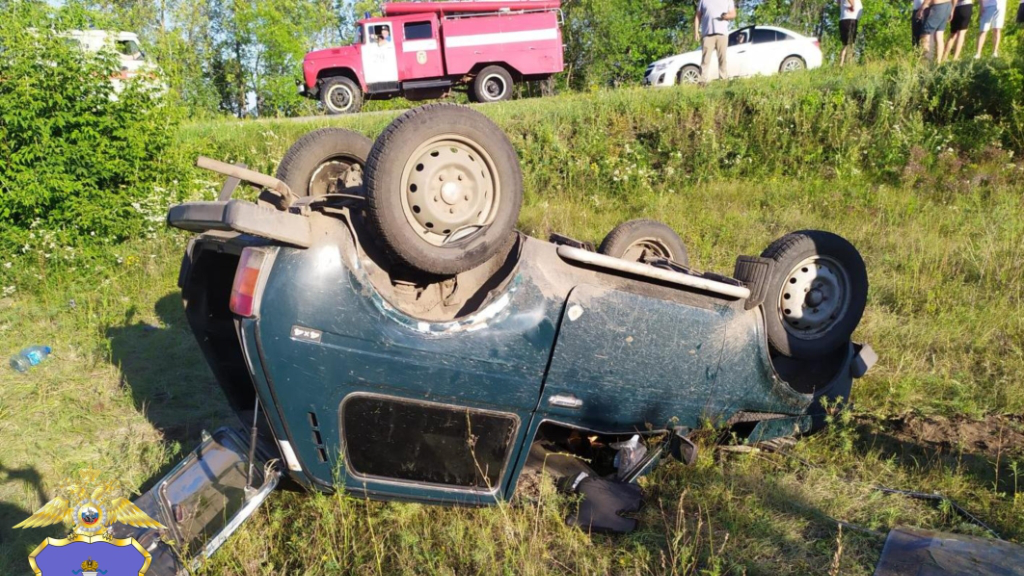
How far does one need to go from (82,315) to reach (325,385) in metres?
4.74

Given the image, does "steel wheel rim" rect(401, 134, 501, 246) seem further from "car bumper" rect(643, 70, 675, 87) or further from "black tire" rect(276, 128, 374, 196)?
"car bumper" rect(643, 70, 675, 87)

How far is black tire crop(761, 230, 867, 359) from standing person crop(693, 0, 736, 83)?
828 cm

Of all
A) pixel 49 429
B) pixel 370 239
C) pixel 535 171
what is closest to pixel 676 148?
pixel 535 171

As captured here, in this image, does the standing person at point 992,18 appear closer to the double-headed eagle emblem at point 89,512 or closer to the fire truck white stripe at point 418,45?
the fire truck white stripe at point 418,45

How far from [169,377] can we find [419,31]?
1261cm

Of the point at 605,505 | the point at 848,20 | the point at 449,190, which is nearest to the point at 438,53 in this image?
the point at 848,20

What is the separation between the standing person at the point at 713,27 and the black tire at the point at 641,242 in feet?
25.1

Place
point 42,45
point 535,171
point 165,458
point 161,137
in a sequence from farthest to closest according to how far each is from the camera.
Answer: point 535,171 → point 161,137 → point 42,45 → point 165,458

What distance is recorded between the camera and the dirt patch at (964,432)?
13.4 ft

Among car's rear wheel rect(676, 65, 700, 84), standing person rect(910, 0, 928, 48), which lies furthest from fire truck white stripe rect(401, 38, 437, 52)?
standing person rect(910, 0, 928, 48)

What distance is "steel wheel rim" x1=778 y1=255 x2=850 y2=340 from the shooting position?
12.7 ft

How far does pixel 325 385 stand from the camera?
2896 millimetres

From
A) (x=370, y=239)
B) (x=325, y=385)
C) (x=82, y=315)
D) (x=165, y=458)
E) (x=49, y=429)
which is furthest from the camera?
(x=82, y=315)

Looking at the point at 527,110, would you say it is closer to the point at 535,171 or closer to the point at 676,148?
the point at 535,171
